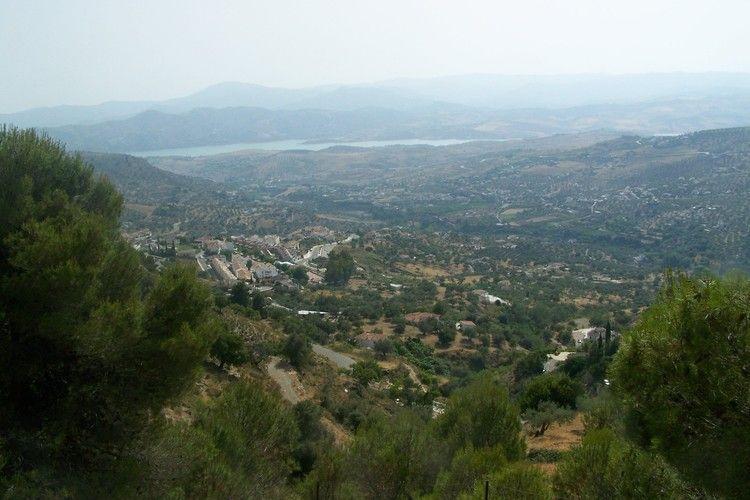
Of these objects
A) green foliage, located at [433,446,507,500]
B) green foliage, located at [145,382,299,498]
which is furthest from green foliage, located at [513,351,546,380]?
green foliage, located at [145,382,299,498]

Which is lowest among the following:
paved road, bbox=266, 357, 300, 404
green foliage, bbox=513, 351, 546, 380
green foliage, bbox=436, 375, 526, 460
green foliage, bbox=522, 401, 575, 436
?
green foliage, bbox=513, 351, 546, 380

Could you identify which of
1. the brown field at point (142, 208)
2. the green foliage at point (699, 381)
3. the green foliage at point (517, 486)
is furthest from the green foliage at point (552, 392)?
the brown field at point (142, 208)

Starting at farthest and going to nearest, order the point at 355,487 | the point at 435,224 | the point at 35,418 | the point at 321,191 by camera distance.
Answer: the point at 321,191
the point at 435,224
the point at 355,487
the point at 35,418

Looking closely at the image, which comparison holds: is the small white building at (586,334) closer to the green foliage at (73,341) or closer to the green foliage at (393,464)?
the green foliage at (393,464)

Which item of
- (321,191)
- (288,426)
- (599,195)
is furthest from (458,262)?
(321,191)

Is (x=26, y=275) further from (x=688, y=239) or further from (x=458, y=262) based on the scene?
(x=688, y=239)

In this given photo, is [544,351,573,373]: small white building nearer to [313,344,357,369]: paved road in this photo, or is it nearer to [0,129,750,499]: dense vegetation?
[313,344,357,369]: paved road
